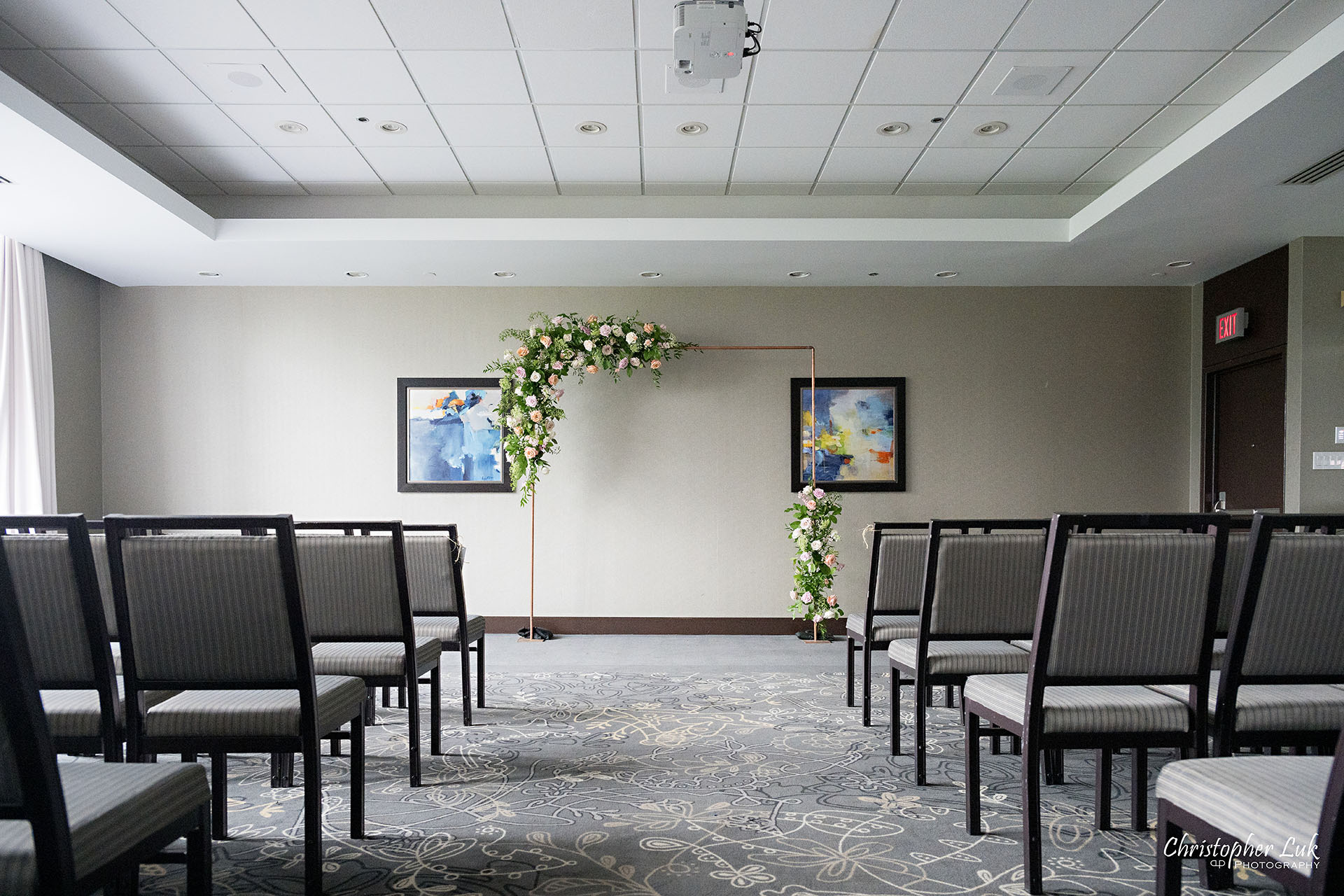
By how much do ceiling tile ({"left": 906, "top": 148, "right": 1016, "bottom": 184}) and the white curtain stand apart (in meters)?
6.37

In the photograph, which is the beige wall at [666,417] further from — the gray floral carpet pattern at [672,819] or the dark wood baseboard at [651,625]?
the gray floral carpet pattern at [672,819]

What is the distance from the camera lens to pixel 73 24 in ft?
12.3

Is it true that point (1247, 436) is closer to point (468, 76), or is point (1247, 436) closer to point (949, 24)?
point (949, 24)

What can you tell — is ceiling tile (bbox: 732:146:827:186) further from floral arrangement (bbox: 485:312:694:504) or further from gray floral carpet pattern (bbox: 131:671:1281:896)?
gray floral carpet pattern (bbox: 131:671:1281:896)

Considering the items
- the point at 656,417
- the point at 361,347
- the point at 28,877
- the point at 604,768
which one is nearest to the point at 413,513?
the point at 361,347

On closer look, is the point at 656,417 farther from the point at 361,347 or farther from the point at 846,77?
the point at 846,77

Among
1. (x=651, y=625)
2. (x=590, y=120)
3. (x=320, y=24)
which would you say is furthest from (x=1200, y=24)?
(x=651, y=625)

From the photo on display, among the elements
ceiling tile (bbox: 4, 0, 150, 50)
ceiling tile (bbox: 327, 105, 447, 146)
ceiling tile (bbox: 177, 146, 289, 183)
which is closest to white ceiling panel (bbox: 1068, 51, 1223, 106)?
ceiling tile (bbox: 327, 105, 447, 146)

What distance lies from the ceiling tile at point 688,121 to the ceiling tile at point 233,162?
254 cm

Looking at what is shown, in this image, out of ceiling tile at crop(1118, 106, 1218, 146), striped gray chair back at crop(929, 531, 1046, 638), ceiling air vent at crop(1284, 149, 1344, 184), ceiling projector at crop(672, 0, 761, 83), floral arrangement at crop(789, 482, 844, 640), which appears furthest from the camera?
floral arrangement at crop(789, 482, 844, 640)

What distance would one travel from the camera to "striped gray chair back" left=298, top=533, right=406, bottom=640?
9.78 ft

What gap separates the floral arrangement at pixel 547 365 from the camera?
6508mm

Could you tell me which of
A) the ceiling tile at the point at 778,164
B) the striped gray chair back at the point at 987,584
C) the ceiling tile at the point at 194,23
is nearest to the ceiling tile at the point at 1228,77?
the ceiling tile at the point at 778,164

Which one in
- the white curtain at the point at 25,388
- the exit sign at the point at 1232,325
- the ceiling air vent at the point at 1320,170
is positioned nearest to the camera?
the ceiling air vent at the point at 1320,170
